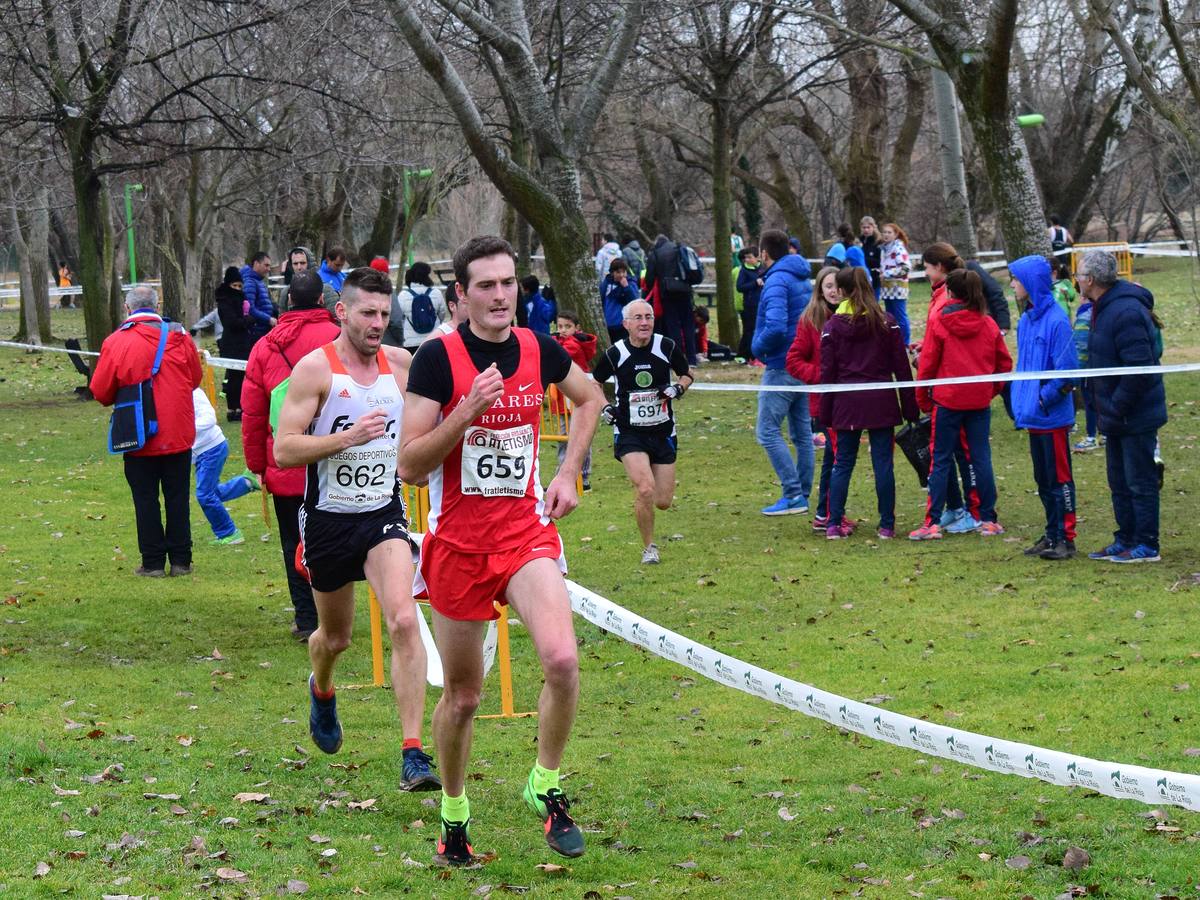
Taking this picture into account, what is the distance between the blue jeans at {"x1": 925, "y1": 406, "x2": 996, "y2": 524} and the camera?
38.3 feet

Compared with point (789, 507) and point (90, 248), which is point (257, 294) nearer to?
point (90, 248)

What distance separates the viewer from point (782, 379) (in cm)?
1312

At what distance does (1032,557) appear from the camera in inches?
431

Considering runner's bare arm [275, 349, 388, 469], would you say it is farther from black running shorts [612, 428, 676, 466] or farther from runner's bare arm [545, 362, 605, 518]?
black running shorts [612, 428, 676, 466]

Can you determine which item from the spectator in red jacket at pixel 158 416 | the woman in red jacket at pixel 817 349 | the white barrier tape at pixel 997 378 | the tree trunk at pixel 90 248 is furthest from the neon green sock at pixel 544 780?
the tree trunk at pixel 90 248

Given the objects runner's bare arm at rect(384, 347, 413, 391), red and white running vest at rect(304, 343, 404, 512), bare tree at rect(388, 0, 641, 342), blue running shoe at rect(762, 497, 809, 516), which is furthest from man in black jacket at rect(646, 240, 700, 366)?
red and white running vest at rect(304, 343, 404, 512)

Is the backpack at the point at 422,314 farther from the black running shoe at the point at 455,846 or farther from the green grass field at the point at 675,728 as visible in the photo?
the black running shoe at the point at 455,846

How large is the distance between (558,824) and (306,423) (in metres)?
2.19

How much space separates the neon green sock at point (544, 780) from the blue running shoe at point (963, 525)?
24.2ft

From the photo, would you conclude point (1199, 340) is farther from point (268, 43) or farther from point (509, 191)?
point (268, 43)

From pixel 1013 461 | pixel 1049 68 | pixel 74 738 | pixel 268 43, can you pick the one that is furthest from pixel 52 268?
pixel 74 738

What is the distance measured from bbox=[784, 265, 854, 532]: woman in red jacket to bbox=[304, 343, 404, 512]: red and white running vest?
237 inches

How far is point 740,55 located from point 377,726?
17843 mm

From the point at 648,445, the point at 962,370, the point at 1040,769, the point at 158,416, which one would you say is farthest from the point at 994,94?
the point at 1040,769
